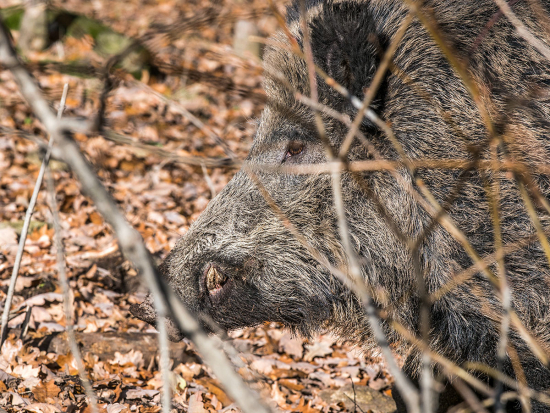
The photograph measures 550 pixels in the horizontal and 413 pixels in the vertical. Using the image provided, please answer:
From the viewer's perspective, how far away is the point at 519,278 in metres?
2.86

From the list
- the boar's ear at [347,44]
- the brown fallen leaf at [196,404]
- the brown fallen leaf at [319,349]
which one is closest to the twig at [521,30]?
the boar's ear at [347,44]

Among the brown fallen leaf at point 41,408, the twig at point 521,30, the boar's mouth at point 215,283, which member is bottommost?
the brown fallen leaf at point 41,408

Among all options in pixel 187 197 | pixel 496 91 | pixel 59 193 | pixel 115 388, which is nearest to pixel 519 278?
pixel 496 91

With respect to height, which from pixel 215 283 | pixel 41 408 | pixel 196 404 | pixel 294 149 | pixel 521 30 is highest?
pixel 521 30

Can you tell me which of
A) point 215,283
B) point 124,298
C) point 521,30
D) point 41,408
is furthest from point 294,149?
point 124,298

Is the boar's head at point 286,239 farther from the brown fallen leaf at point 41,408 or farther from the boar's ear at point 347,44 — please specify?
the brown fallen leaf at point 41,408

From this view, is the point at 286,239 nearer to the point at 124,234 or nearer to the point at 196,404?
the point at 196,404

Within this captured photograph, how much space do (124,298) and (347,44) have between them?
3012mm

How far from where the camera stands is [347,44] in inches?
115

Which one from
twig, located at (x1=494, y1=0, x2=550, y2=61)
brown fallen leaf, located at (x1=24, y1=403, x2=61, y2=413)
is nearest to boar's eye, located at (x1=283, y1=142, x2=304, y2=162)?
twig, located at (x1=494, y1=0, x2=550, y2=61)

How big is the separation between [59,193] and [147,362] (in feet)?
9.13

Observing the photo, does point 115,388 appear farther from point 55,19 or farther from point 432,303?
point 55,19

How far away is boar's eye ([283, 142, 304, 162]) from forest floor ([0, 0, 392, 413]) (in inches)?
21.0

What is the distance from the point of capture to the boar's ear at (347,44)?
292 cm
